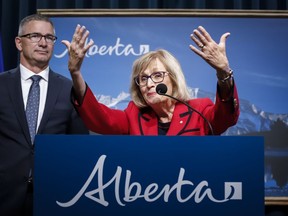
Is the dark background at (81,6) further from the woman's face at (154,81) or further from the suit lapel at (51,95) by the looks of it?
the woman's face at (154,81)

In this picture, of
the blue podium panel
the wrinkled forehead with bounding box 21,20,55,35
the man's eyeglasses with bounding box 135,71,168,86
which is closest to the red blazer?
the man's eyeglasses with bounding box 135,71,168,86

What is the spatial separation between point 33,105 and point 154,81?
0.62 metres

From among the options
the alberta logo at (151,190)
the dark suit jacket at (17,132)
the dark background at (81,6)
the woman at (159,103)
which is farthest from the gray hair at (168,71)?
the dark background at (81,6)

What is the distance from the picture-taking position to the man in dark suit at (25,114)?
1.95m

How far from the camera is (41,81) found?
210 cm

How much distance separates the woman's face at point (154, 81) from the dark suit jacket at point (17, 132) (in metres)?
0.49

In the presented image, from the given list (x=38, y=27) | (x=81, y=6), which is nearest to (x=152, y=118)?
(x=38, y=27)

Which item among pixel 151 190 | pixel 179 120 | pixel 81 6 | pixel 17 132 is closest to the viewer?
pixel 151 190

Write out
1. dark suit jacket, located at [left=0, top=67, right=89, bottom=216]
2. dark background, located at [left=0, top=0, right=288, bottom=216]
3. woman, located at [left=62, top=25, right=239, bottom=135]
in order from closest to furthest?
woman, located at [left=62, top=25, right=239, bottom=135] < dark suit jacket, located at [left=0, top=67, right=89, bottom=216] < dark background, located at [left=0, top=0, right=288, bottom=216]

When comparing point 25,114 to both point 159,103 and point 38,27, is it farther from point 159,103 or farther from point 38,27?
point 159,103

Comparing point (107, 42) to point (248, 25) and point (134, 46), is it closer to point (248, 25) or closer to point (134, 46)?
point (134, 46)

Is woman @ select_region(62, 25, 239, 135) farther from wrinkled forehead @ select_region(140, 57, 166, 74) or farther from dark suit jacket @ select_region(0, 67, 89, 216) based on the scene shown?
dark suit jacket @ select_region(0, 67, 89, 216)

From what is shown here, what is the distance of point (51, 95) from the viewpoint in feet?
6.77

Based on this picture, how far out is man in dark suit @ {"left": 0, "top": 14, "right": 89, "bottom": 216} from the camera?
1.95m
